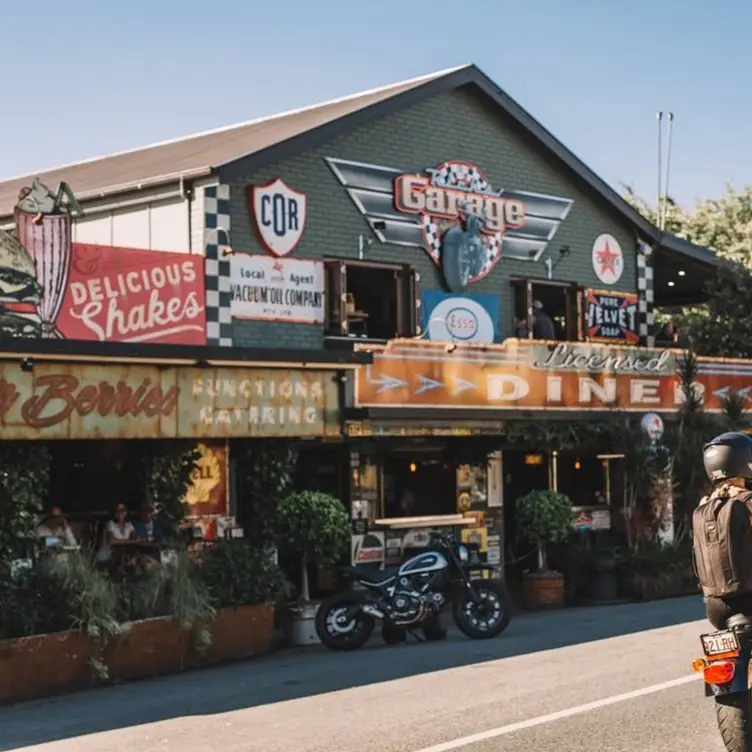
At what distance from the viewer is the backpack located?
269 inches

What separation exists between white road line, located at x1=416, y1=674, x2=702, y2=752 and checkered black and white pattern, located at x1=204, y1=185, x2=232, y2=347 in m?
8.29

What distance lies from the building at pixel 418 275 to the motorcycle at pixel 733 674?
31.0ft

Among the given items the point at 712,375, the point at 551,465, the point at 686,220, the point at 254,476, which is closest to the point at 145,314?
the point at 254,476

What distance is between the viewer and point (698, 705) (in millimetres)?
10219

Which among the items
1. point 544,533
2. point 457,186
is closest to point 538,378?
point 544,533

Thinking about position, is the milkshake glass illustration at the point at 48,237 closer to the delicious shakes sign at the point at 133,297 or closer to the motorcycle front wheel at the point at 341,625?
the delicious shakes sign at the point at 133,297

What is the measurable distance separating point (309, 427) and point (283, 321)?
2.19m

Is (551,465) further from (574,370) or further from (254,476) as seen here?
(254,476)

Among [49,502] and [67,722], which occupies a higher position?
[49,502]

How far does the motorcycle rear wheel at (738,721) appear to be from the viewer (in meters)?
6.89

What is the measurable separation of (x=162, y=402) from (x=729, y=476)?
374 inches

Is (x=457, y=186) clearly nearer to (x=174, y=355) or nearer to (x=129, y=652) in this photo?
(x=174, y=355)

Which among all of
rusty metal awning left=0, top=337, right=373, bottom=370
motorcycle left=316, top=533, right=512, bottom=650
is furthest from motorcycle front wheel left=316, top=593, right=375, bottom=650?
rusty metal awning left=0, top=337, right=373, bottom=370

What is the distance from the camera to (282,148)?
18.7 m
